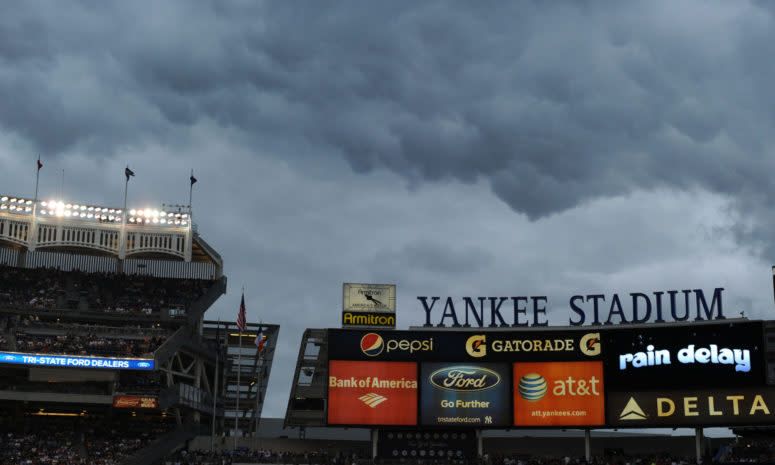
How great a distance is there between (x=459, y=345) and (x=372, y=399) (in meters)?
6.87

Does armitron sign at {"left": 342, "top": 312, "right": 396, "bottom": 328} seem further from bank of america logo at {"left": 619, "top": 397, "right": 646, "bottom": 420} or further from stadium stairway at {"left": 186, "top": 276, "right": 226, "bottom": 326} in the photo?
stadium stairway at {"left": 186, "top": 276, "right": 226, "bottom": 326}

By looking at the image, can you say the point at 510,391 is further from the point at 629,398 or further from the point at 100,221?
the point at 100,221

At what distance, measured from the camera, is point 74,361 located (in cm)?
6438

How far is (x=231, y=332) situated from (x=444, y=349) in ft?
89.5

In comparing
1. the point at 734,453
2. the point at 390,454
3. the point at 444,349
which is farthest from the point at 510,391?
the point at 734,453

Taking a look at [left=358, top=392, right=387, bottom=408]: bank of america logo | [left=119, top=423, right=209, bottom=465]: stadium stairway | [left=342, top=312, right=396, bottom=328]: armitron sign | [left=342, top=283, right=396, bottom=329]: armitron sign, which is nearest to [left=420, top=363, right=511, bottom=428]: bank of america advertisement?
[left=358, top=392, right=387, bottom=408]: bank of america logo

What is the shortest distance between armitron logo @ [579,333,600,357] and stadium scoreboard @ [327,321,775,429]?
7 centimetres

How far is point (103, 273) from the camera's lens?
3145 inches

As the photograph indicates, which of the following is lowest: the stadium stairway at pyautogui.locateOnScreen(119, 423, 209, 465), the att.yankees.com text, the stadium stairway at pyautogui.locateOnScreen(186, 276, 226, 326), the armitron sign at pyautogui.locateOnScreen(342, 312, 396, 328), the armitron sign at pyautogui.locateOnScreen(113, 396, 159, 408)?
the stadium stairway at pyautogui.locateOnScreen(119, 423, 209, 465)

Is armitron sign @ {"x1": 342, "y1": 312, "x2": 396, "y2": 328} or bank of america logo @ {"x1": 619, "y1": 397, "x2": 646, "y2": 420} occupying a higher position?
armitron sign @ {"x1": 342, "y1": 312, "x2": 396, "y2": 328}

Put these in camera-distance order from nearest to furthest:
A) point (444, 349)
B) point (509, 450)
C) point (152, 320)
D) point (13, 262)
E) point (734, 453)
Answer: point (734, 453)
point (444, 349)
point (509, 450)
point (152, 320)
point (13, 262)

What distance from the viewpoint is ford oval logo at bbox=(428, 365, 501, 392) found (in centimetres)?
6084

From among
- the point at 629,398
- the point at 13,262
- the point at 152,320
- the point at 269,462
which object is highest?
the point at 13,262

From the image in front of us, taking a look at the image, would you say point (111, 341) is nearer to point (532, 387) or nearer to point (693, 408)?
point (532, 387)
